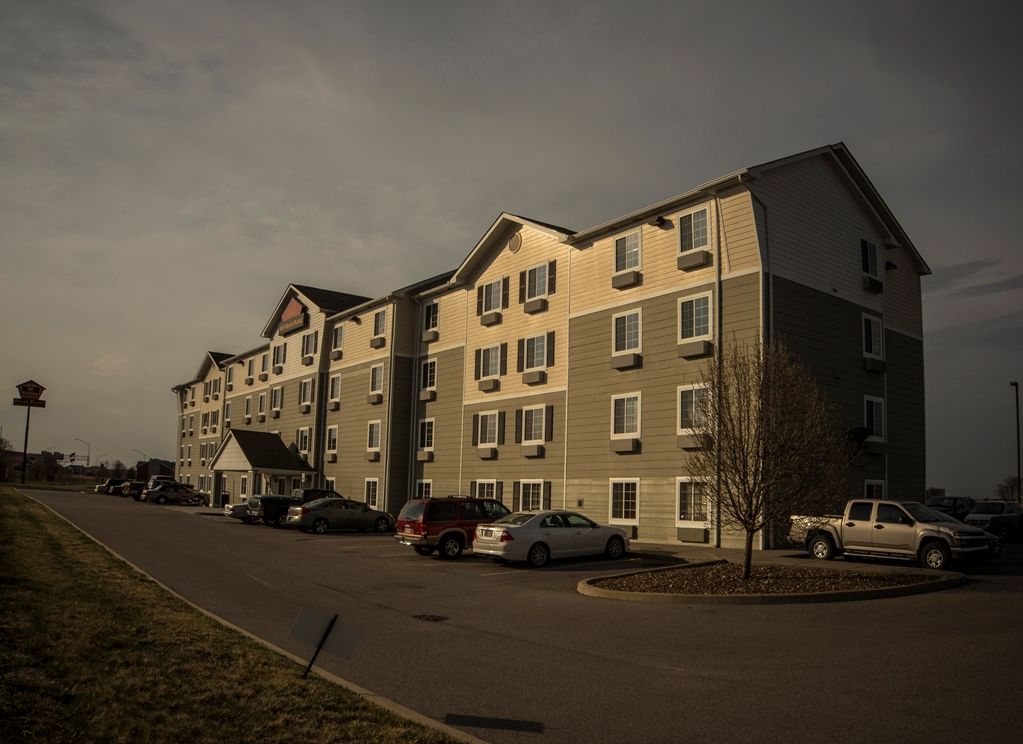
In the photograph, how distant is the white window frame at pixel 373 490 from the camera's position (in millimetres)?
44219

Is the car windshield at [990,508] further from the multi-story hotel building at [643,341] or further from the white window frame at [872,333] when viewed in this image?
the white window frame at [872,333]

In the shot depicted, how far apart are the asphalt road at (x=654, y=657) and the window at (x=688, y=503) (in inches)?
323

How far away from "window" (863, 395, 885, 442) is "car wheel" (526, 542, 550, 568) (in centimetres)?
1273

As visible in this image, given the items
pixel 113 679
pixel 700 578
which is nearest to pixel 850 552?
pixel 700 578

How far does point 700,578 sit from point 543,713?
10687mm

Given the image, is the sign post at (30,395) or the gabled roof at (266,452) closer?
the gabled roof at (266,452)

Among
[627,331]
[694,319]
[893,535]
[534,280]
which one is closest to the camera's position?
[893,535]

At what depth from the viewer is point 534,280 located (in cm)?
3600

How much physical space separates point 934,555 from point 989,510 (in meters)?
16.6

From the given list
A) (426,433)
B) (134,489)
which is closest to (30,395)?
(134,489)

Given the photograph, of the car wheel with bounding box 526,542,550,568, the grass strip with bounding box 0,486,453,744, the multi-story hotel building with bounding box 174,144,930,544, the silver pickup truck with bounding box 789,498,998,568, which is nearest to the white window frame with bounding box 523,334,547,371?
the multi-story hotel building with bounding box 174,144,930,544

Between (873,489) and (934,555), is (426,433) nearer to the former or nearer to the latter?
(873,489)

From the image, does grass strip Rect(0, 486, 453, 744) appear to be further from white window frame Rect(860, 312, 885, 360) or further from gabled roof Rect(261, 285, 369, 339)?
gabled roof Rect(261, 285, 369, 339)

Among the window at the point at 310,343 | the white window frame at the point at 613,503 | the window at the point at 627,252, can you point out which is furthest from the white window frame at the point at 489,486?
the window at the point at 310,343
